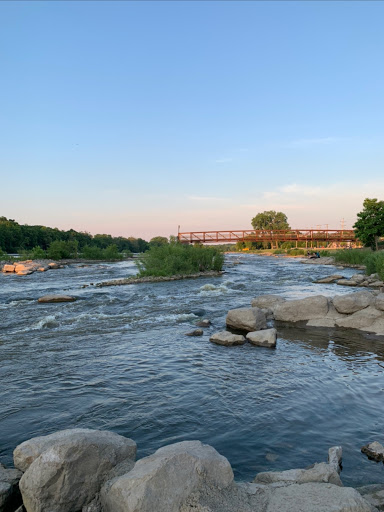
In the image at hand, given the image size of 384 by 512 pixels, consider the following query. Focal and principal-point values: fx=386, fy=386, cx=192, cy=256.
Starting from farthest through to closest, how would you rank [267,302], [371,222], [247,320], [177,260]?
[371,222] < [177,260] < [267,302] < [247,320]

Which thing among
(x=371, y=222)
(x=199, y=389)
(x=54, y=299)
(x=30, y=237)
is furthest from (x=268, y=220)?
(x=199, y=389)

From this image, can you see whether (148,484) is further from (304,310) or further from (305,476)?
(304,310)

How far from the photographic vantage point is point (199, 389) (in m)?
8.98

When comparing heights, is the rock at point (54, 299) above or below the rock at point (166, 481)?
below

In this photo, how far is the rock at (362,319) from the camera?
573 inches

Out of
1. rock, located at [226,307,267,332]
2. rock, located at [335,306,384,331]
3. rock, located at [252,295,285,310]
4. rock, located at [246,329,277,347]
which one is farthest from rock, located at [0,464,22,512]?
rock, located at [252,295,285,310]

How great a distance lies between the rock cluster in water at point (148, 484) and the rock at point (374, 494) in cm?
4

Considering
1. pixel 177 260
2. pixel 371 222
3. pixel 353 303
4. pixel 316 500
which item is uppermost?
pixel 371 222

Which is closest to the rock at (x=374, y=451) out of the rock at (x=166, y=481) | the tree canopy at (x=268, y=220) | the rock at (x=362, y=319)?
the rock at (x=166, y=481)

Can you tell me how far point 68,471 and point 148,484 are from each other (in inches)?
41.9

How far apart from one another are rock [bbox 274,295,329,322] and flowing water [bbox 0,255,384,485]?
3.76 ft

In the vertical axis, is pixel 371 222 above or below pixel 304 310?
above

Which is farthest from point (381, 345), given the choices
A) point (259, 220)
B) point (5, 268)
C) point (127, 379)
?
point (259, 220)

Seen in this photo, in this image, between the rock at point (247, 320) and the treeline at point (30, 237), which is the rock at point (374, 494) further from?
the treeline at point (30, 237)
